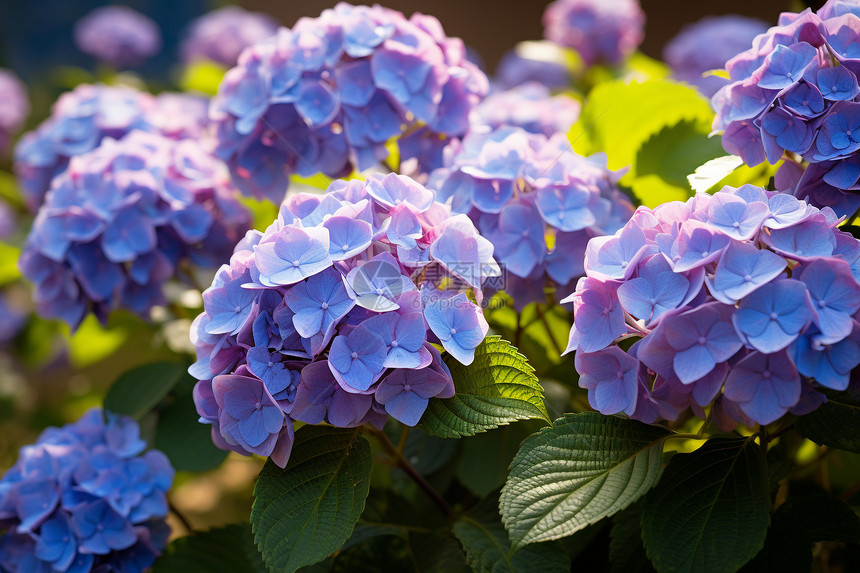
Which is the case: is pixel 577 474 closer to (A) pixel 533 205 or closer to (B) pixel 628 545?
(B) pixel 628 545

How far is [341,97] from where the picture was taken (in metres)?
0.79

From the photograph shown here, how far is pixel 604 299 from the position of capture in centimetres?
54

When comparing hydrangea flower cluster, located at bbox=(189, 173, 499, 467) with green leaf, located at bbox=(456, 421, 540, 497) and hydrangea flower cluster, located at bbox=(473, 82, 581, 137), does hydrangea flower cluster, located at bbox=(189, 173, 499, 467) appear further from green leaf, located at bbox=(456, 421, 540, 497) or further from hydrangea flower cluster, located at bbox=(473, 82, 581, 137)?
hydrangea flower cluster, located at bbox=(473, 82, 581, 137)

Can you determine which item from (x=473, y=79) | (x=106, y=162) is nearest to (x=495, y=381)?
(x=473, y=79)

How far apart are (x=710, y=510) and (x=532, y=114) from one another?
61 centimetres

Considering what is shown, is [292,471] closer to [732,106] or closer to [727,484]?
[727,484]

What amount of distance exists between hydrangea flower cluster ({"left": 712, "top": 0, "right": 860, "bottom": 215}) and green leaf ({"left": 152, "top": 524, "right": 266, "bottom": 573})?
2.14 feet

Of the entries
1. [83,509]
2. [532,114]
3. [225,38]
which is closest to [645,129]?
[532,114]

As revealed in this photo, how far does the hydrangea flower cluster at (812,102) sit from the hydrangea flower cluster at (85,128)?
2.84ft

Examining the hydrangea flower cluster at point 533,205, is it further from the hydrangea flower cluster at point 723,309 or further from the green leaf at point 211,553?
the green leaf at point 211,553

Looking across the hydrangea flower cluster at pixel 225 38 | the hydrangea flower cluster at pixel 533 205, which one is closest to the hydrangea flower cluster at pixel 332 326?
the hydrangea flower cluster at pixel 533 205

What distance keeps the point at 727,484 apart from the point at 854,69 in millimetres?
367

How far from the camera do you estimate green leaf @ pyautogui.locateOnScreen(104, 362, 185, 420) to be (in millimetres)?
858

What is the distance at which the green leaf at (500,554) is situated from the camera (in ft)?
1.96
